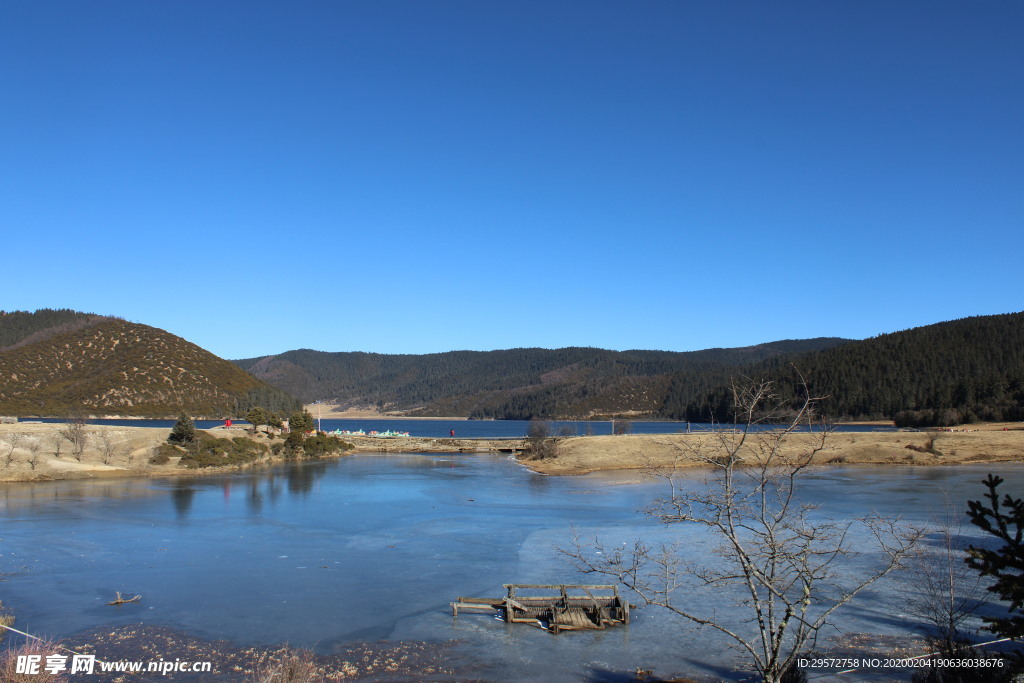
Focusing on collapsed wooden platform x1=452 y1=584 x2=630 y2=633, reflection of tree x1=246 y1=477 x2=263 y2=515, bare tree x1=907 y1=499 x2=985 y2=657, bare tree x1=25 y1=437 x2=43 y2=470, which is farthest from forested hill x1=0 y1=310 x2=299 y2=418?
bare tree x1=907 y1=499 x2=985 y2=657

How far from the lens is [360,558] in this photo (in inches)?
1000

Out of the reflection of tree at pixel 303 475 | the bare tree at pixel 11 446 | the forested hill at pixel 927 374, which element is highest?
the forested hill at pixel 927 374

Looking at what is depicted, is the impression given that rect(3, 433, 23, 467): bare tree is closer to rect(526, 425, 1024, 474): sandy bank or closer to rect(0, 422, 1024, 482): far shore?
rect(0, 422, 1024, 482): far shore

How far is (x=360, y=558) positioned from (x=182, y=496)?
22.8m

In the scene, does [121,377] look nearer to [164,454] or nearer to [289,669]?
[164,454]

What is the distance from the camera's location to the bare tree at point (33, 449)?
50.6 m

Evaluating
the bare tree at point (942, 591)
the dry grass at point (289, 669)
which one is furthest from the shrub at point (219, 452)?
the bare tree at point (942, 591)

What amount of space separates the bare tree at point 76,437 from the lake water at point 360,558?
30.4 ft

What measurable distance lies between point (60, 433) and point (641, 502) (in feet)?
166

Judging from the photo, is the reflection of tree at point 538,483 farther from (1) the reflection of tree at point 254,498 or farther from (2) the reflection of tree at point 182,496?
(2) the reflection of tree at point 182,496

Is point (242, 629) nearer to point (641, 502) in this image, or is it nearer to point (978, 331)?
point (641, 502)

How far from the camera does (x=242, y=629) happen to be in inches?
677

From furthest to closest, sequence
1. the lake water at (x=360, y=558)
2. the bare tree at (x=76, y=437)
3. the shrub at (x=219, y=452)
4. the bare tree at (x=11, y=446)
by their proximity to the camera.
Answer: the shrub at (x=219, y=452) < the bare tree at (x=76, y=437) < the bare tree at (x=11, y=446) < the lake water at (x=360, y=558)

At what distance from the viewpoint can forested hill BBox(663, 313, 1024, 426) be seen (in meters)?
111
